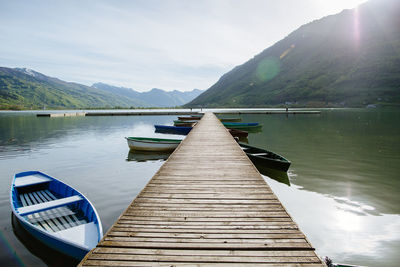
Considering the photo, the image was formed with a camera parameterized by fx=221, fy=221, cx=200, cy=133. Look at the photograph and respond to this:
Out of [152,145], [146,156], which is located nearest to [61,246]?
[146,156]

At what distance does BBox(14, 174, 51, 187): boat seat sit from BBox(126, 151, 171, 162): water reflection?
981 centimetres

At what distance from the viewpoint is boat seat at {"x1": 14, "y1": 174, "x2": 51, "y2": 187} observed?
10.6m

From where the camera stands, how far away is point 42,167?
61.1ft

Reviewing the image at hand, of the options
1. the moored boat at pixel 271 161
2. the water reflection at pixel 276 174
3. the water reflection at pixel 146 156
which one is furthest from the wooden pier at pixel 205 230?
the water reflection at pixel 146 156

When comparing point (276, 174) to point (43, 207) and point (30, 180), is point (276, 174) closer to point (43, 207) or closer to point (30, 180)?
point (43, 207)

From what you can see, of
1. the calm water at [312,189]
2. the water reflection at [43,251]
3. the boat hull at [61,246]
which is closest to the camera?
the boat hull at [61,246]

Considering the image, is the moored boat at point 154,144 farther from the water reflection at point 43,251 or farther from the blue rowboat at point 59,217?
the water reflection at point 43,251

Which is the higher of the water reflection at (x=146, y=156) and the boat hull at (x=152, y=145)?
the boat hull at (x=152, y=145)

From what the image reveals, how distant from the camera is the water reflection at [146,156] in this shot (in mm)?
A: 21609

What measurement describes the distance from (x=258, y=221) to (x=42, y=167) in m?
19.9

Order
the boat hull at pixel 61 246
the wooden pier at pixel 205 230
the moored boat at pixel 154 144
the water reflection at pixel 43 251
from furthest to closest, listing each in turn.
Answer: the moored boat at pixel 154 144
the water reflection at pixel 43 251
the boat hull at pixel 61 246
the wooden pier at pixel 205 230

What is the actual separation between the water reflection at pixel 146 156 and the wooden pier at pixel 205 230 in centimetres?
1378

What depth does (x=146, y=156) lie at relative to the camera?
74.6ft

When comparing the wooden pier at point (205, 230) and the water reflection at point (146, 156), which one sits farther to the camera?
the water reflection at point (146, 156)
